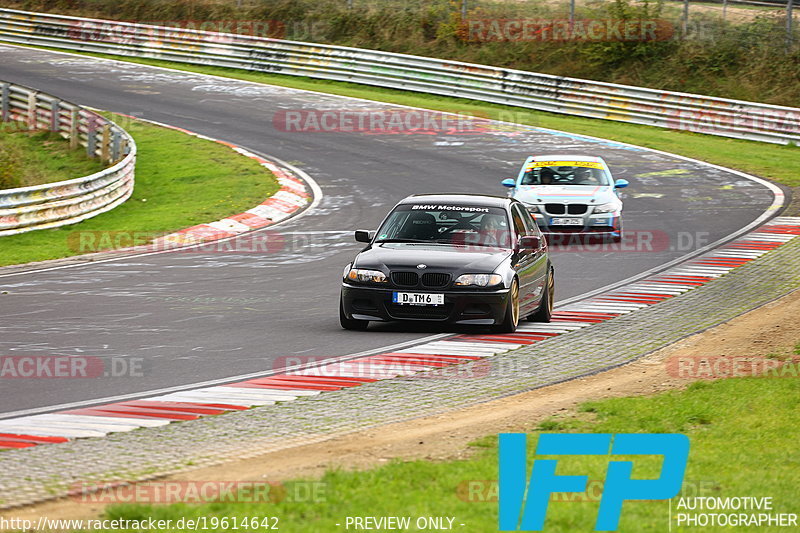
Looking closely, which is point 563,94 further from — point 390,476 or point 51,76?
point 390,476

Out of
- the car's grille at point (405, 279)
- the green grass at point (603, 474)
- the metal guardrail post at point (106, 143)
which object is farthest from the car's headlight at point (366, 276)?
the metal guardrail post at point (106, 143)

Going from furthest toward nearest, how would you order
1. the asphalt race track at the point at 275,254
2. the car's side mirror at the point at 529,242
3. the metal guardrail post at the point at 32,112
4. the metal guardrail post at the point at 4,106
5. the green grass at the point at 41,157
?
1. the metal guardrail post at the point at 4,106
2. the metal guardrail post at the point at 32,112
3. the green grass at the point at 41,157
4. the car's side mirror at the point at 529,242
5. the asphalt race track at the point at 275,254

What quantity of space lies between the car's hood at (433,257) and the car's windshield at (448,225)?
0.21 metres

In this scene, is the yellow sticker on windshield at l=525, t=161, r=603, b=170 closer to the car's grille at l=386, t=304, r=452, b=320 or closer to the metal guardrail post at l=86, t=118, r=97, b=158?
the car's grille at l=386, t=304, r=452, b=320

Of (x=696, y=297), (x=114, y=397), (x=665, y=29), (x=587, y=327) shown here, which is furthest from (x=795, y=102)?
(x=114, y=397)

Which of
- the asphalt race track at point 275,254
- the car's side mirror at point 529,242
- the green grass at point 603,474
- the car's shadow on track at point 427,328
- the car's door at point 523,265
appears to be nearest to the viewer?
the green grass at point 603,474

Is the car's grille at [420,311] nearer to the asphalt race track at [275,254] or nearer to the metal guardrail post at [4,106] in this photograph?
the asphalt race track at [275,254]

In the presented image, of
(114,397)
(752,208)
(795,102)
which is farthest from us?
(795,102)

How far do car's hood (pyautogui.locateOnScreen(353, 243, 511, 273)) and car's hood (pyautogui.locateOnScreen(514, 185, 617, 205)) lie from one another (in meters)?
7.74

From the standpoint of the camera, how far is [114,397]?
9914 mm

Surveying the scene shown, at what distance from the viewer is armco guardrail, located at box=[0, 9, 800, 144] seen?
34.9 metres

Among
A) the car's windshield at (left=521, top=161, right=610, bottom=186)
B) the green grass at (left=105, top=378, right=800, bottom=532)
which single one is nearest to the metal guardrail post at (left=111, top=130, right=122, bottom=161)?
the car's windshield at (left=521, top=161, right=610, bottom=186)

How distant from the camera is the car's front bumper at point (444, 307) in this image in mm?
13031

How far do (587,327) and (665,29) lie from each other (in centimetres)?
2921
